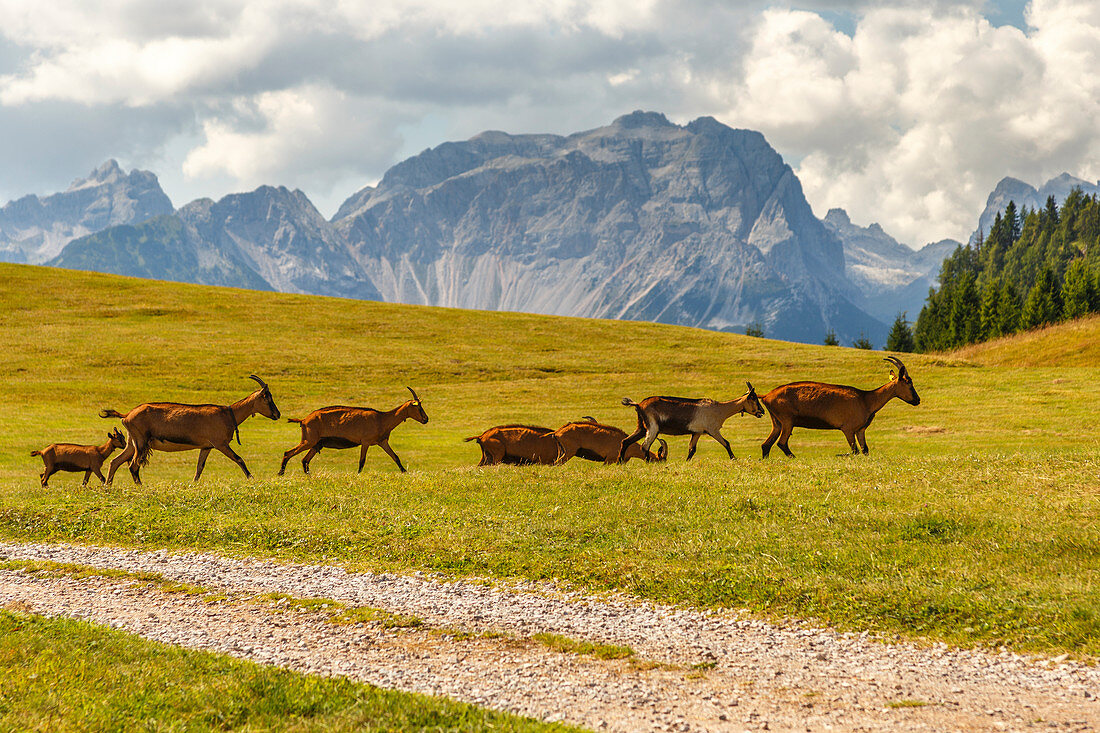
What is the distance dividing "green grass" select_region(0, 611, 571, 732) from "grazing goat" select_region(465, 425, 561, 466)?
14324 mm

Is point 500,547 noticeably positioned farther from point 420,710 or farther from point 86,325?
point 86,325

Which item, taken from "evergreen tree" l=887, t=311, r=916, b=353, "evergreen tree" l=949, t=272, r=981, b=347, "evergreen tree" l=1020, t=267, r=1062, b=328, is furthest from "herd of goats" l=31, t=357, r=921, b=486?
"evergreen tree" l=887, t=311, r=916, b=353

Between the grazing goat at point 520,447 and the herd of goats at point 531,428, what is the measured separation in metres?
0.03

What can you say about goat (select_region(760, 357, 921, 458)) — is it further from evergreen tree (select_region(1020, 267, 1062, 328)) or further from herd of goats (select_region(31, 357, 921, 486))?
evergreen tree (select_region(1020, 267, 1062, 328))

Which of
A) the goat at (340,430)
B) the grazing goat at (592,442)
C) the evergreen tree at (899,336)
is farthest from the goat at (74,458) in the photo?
the evergreen tree at (899,336)

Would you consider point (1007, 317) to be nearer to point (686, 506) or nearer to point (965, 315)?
point (965, 315)

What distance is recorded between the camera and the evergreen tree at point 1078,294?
112000mm

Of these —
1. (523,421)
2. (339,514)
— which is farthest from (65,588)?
(523,421)

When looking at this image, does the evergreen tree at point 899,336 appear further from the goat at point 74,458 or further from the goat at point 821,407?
the goat at point 74,458

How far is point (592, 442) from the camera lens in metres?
24.2

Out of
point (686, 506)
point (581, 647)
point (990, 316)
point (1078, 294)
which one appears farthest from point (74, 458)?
point (1078, 294)

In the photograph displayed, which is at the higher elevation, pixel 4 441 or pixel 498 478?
pixel 498 478

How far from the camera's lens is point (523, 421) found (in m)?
39.1

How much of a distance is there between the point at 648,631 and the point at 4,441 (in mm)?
29397
